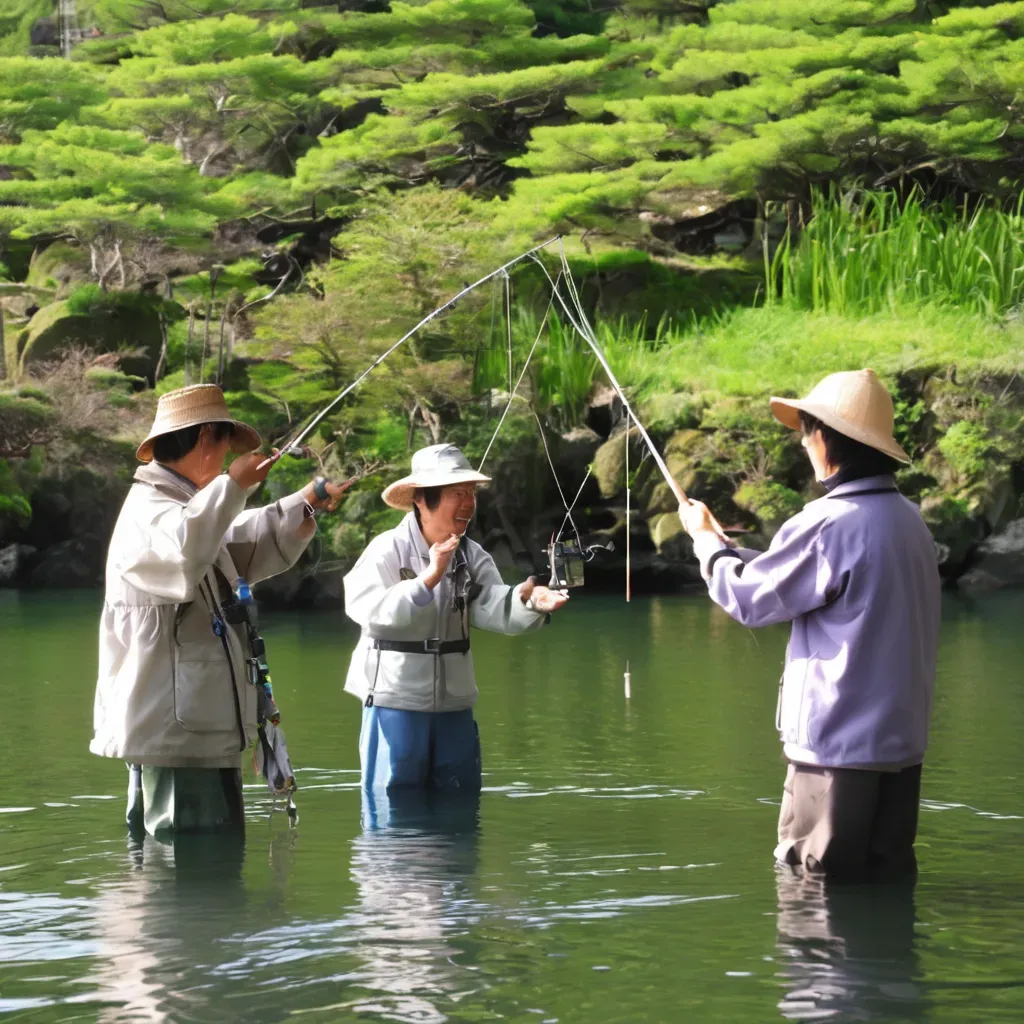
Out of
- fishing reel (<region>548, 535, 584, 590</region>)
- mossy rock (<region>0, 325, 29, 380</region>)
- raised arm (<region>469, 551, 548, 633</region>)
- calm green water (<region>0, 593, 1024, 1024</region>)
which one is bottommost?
calm green water (<region>0, 593, 1024, 1024</region>)

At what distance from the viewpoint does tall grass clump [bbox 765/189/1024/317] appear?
73.5 ft

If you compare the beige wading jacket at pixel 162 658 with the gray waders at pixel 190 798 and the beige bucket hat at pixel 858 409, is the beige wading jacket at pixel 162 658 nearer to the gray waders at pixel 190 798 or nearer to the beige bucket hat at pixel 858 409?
the gray waders at pixel 190 798

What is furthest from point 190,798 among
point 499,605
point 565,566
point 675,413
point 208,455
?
point 675,413

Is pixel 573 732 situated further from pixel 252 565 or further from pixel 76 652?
pixel 76 652

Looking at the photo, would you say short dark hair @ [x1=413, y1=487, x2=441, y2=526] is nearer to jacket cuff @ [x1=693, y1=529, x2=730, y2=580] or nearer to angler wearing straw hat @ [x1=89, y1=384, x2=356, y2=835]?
angler wearing straw hat @ [x1=89, y1=384, x2=356, y2=835]

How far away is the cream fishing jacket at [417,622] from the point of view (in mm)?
5434

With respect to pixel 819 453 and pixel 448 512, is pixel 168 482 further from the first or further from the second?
pixel 819 453

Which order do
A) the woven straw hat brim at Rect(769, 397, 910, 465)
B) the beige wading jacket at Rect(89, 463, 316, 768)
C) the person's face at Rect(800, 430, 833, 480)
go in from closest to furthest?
the woven straw hat brim at Rect(769, 397, 910, 465), the person's face at Rect(800, 430, 833, 480), the beige wading jacket at Rect(89, 463, 316, 768)

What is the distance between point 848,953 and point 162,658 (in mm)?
1989

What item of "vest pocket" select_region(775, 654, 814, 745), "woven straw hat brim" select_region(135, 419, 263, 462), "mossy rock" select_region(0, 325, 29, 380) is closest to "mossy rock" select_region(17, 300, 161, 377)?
"mossy rock" select_region(0, 325, 29, 380)

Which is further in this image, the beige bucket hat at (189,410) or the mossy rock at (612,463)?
the mossy rock at (612,463)

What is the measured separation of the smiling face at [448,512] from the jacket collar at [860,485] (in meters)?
1.53

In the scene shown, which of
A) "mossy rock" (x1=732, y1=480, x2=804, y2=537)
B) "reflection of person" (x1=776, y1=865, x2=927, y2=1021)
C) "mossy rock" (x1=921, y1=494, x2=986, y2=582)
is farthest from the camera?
"mossy rock" (x1=921, y1=494, x2=986, y2=582)

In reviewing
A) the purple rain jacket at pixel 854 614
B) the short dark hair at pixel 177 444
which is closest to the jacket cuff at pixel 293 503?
the short dark hair at pixel 177 444
